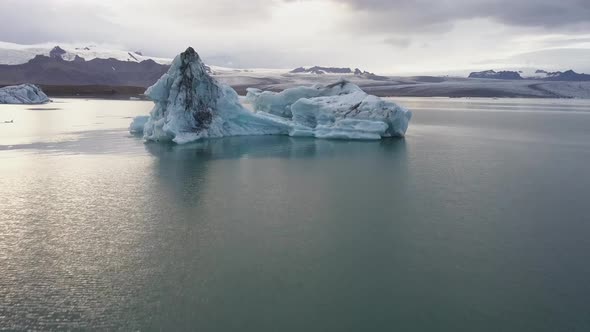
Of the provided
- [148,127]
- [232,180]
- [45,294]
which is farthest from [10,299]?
[148,127]

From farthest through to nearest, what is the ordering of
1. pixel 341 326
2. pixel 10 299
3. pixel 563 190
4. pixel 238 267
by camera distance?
pixel 563 190 < pixel 238 267 < pixel 10 299 < pixel 341 326

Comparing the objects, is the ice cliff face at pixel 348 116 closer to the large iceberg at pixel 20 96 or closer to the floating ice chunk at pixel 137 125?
the floating ice chunk at pixel 137 125

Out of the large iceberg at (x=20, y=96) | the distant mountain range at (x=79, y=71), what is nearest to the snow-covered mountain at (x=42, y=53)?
the distant mountain range at (x=79, y=71)

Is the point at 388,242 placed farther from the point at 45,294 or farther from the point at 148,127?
the point at 148,127

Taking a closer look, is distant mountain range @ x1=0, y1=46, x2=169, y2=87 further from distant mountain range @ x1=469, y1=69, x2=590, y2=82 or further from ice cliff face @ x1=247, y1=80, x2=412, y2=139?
distant mountain range @ x1=469, y1=69, x2=590, y2=82

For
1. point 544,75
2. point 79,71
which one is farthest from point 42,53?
point 544,75

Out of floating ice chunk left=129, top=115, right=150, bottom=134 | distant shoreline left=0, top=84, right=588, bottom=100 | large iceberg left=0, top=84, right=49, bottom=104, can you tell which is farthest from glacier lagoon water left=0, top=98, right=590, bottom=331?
distant shoreline left=0, top=84, right=588, bottom=100
